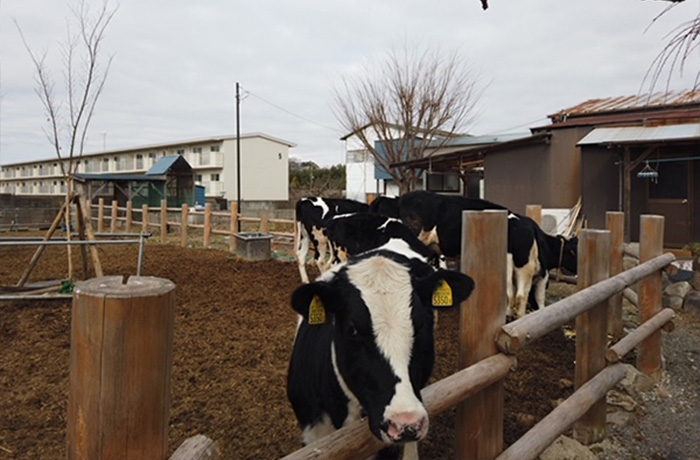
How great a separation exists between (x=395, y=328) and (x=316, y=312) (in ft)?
1.19

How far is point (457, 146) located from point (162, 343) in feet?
63.6

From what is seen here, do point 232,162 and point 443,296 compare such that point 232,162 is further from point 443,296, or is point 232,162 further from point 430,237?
point 443,296

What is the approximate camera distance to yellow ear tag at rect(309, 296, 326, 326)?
1.75 metres

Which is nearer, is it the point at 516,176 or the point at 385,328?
the point at 385,328

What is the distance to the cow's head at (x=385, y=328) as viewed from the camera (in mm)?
1378

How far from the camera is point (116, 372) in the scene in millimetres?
862

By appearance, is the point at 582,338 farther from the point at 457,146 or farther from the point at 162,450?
the point at 457,146

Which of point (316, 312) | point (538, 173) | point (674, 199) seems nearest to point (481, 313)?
point (316, 312)

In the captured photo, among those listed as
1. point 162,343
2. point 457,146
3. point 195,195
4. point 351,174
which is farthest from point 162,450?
point 195,195

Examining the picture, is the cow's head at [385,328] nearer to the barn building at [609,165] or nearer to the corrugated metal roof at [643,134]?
the barn building at [609,165]

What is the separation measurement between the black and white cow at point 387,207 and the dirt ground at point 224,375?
2333 mm

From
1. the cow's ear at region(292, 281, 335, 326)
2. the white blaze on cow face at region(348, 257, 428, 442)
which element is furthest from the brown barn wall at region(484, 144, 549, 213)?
the cow's ear at region(292, 281, 335, 326)

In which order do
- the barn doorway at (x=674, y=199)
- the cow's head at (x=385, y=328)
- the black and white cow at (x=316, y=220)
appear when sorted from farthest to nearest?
the barn doorway at (x=674, y=199)
the black and white cow at (x=316, y=220)
the cow's head at (x=385, y=328)

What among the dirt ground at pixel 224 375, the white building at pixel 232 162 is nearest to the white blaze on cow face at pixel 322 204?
the dirt ground at pixel 224 375
